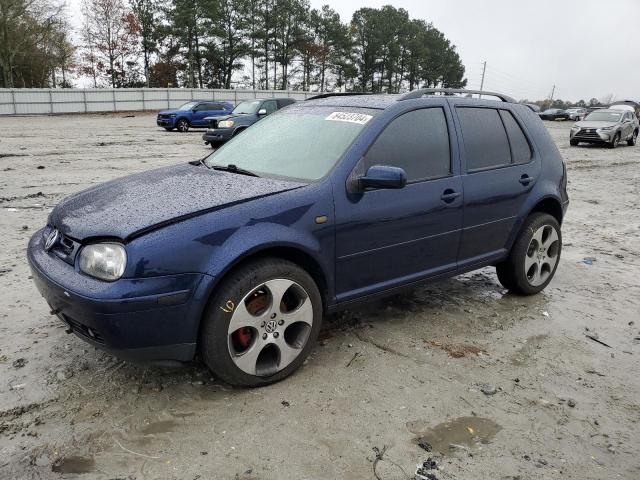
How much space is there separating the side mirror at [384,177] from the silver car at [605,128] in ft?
70.2

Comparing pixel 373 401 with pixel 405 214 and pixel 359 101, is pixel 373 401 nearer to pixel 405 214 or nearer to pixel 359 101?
pixel 405 214

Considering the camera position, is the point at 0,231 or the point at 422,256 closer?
the point at 422,256

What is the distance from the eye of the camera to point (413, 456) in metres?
2.62

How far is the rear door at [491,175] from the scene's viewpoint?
13.4 feet

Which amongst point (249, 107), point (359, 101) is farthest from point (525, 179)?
point (249, 107)

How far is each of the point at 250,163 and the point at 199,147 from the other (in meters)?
13.6

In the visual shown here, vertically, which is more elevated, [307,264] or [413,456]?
[307,264]

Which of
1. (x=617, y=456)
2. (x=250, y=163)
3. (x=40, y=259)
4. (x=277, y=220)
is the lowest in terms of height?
(x=617, y=456)

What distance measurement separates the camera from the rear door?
410 centimetres

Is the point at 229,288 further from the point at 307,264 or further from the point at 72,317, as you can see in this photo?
the point at 72,317

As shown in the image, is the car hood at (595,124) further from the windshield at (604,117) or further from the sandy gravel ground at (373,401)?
the sandy gravel ground at (373,401)

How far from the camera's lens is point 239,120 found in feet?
57.1

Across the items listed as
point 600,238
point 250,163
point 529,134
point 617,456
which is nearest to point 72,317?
point 250,163

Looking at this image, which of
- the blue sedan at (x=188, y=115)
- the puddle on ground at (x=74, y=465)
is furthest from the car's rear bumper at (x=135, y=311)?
the blue sedan at (x=188, y=115)
